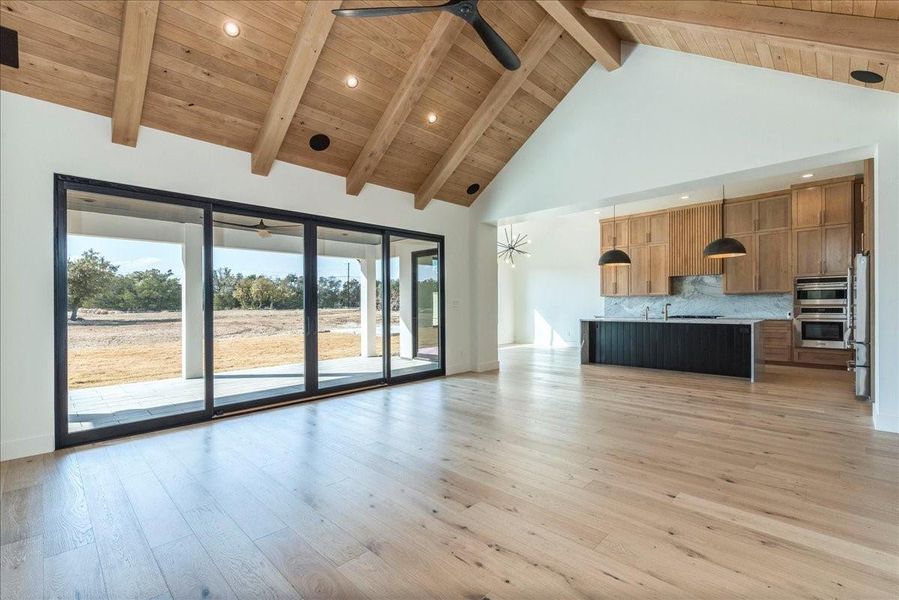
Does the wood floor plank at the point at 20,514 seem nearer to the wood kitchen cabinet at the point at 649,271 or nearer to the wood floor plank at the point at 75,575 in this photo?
the wood floor plank at the point at 75,575

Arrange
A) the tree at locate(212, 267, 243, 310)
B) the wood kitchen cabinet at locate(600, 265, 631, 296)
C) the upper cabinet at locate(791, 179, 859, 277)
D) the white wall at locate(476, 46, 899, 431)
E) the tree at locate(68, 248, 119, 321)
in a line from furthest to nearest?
the wood kitchen cabinet at locate(600, 265, 631, 296) → the upper cabinet at locate(791, 179, 859, 277) → the tree at locate(212, 267, 243, 310) → the white wall at locate(476, 46, 899, 431) → the tree at locate(68, 248, 119, 321)

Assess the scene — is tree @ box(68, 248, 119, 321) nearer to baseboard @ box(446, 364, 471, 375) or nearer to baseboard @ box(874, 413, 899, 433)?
baseboard @ box(446, 364, 471, 375)

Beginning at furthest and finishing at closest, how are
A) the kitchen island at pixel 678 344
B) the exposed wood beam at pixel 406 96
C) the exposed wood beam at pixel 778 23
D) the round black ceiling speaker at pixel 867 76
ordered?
the kitchen island at pixel 678 344
the exposed wood beam at pixel 406 96
the round black ceiling speaker at pixel 867 76
the exposed wood beam at pixel 778 23

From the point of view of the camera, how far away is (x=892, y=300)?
12.2 feet

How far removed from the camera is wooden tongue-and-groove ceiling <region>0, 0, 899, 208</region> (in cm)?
320

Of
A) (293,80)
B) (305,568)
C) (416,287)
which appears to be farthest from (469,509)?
(416,287)

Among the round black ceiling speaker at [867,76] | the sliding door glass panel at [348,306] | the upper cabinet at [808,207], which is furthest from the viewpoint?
the upper cabinet at [808,207]

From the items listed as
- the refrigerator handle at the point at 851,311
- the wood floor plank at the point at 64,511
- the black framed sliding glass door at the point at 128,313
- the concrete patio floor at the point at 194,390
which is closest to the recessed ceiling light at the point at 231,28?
the black framed sliding glass door at the point at 128,313

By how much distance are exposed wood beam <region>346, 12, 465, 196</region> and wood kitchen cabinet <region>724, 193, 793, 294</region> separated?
6.72 meters

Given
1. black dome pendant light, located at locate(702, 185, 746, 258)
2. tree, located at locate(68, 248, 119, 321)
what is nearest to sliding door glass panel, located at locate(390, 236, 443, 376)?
tree, located at locate(68, 248, 119, 321)

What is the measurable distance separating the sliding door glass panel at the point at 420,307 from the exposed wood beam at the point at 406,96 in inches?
61.5

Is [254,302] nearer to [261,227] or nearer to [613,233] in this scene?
[261,227]

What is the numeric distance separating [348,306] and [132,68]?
11.2ft

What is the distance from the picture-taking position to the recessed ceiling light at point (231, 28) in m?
3.44
